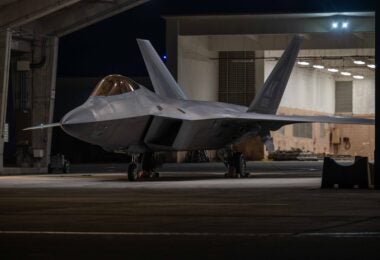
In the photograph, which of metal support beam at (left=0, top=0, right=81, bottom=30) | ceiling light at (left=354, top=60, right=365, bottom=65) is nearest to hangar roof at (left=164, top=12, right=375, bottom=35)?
metal support beam at (left=0, top=0, right=81, bottom=30)

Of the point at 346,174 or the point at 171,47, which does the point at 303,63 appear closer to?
the point at 171,47

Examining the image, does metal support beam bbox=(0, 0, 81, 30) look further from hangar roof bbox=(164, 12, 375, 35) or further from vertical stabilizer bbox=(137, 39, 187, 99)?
hangar roof bbox=(164, 12, 375, 35)

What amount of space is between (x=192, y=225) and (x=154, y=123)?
12.2 meters

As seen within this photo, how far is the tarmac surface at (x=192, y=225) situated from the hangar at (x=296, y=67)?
29.4 meters

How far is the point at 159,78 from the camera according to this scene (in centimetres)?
2825

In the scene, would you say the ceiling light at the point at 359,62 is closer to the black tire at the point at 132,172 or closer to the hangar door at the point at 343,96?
the hangar door at the point at 343,96

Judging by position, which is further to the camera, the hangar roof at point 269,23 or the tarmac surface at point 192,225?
the hangar roof at point 269,23

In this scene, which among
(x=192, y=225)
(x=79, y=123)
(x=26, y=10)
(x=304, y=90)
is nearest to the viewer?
(x=192, y=225)

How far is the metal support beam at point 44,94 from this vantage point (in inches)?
1425

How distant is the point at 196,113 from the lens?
927 inches

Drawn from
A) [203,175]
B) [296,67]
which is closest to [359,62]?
[296,67]

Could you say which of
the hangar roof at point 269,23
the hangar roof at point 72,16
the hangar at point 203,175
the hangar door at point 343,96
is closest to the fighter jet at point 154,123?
the hangar at point 203,175

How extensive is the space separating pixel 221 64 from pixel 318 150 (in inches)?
665

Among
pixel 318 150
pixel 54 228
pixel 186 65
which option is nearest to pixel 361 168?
pixel 54 228
